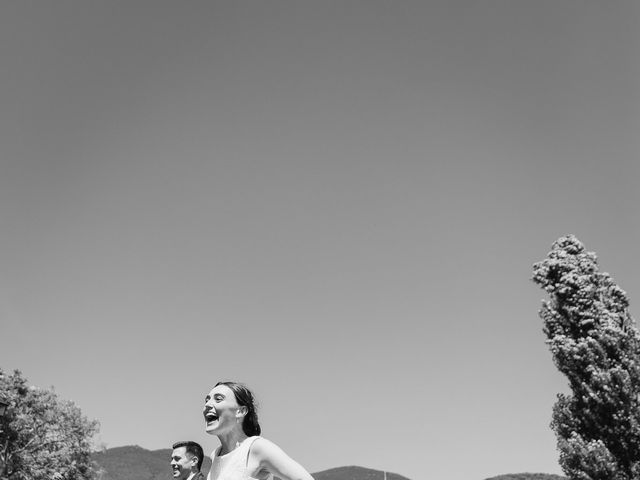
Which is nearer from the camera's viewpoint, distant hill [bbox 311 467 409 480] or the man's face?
the man's face

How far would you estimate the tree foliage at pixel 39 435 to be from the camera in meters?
33.1

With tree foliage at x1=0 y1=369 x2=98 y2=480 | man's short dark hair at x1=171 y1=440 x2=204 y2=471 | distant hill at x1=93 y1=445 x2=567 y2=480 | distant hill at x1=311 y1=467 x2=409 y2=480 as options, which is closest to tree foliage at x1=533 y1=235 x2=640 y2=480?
man's short dark hair at x1=171 y1=440 x2=204 y2=471

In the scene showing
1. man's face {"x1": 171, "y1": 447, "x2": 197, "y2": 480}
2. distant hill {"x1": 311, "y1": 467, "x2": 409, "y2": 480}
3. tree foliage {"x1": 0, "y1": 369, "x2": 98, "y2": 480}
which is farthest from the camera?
distant hill {"x1": 311, "y1": 467, "x2": 409, "y2": 480}

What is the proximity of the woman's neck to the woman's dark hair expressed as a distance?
53mm

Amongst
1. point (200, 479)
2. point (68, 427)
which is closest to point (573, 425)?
point (200, 479)

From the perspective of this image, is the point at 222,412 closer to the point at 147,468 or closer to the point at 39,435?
the point at 39,435

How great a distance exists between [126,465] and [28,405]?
93.1 metres

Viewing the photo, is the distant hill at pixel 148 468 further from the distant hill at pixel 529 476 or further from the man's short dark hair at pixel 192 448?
the man's short dark hair at pixel 192 448

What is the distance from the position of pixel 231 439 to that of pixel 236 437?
0.10 ft

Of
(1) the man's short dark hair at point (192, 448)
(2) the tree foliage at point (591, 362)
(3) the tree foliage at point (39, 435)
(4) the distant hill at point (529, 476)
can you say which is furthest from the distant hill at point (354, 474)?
(1) the man's short dark hair at point (192, 448)

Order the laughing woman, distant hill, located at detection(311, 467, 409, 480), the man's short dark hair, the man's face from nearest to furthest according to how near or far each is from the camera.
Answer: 1. the laughing woman
2. the man's face
3. the man's short dark hair
4. distant hill, located at detection(311, 467, 409, 480)

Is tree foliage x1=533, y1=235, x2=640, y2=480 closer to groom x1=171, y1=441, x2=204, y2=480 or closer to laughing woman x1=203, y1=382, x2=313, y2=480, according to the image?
groom x1=171, y1=441, x2=204, y2=480

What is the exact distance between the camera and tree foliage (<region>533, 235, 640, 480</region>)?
17.4 m

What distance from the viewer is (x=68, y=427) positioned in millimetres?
40594
